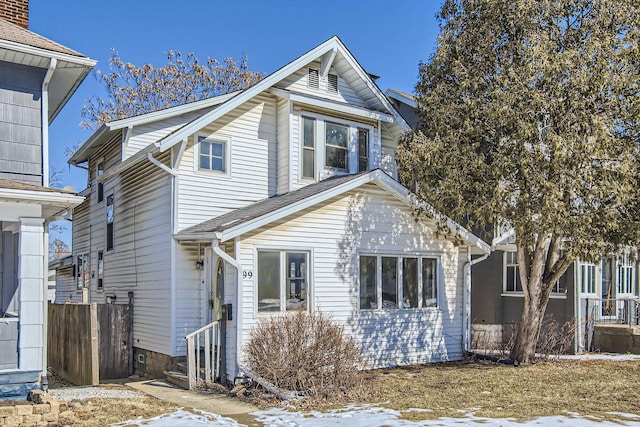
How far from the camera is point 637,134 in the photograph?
1241 centimetres

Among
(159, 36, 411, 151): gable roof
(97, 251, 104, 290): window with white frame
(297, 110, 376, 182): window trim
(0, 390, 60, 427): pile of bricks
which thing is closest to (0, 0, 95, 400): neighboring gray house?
(0, 390, 60, 427): pile of bricks

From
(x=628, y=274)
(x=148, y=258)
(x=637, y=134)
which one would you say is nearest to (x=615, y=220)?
(x=637, y=134)

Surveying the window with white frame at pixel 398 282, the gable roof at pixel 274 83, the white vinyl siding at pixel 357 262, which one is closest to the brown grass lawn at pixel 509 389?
the white vinyl siding at pixel 357 262

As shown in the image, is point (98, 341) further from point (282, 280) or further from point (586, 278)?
point (586, 278)

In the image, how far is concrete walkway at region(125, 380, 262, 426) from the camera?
9211mm

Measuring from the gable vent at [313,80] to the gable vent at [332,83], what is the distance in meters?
0.35

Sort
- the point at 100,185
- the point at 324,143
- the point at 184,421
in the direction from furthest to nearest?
the point at 100,185
the point at 324,143
the point at 184,421

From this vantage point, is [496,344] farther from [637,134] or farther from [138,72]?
[138,72]

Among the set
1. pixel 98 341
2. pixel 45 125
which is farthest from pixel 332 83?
pixel 98 341

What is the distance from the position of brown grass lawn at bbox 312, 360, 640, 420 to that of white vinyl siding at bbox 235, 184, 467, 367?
21.8 inches

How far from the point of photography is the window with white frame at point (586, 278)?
1616 centimetres

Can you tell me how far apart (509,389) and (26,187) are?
8.57m

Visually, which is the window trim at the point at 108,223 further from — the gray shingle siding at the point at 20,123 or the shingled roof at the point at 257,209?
the gray shingle siding at the point at 20,123

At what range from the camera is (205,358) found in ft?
37.8
